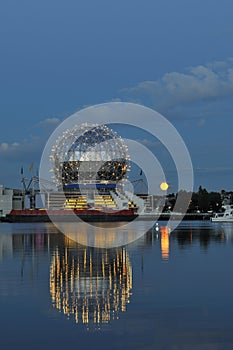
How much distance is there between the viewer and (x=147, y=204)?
184000 millimetres

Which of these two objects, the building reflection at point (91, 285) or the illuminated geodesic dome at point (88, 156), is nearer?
the building reflection at point (91, 285)

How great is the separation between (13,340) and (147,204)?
172m

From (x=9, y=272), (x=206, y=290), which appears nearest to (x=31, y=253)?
(x=9, y=272)

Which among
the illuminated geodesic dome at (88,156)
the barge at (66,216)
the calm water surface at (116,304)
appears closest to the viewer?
the calm water surface at (116,304)

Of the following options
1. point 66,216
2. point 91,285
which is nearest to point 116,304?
point 91,285

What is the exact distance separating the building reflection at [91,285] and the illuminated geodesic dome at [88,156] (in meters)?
144

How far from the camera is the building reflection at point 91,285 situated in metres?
15.2

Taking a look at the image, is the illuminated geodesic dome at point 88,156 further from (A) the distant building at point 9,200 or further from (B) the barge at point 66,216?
(B) the barge at point 66,216

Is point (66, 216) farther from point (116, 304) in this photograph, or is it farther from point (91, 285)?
point (116, 304)

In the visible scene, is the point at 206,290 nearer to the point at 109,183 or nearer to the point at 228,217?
the point at 228,217

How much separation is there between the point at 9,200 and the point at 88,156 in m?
26.9

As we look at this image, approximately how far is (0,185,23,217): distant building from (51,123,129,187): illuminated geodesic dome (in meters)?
14.2

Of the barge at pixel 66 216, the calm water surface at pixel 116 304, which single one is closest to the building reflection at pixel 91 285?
the calm water surface at pixel 116 304

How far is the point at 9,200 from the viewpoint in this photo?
176 metres
